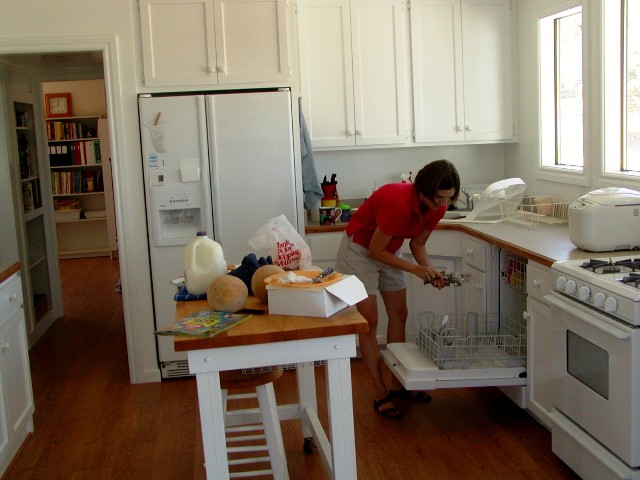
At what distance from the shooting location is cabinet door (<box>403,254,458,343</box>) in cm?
468

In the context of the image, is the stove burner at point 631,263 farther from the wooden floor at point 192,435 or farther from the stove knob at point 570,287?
the wooden floor at point 192,435

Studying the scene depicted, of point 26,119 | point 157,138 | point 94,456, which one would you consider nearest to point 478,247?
point 157,138

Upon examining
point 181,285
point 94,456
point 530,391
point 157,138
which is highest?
point 157,138

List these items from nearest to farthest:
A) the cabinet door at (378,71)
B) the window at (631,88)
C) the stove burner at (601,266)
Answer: the stove burner at (601,266)
the window at (631,88)
the cabinet door at (378,71)

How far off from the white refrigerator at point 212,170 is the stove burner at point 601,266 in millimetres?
2058

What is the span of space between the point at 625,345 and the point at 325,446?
1.16m

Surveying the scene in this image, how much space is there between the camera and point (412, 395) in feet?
13.6

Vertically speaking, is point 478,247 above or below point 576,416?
above

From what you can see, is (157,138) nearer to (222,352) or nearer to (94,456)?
(94,456)

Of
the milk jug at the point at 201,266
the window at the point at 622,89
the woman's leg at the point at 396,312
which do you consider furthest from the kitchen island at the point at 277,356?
the window at the point at 622,89

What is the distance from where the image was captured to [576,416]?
302cm

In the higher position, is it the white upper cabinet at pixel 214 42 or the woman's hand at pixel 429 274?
the white upper cabinet at pixel 214 42

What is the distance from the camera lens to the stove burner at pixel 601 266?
2.91 m

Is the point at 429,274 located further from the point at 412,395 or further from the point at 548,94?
the point at 548,94
